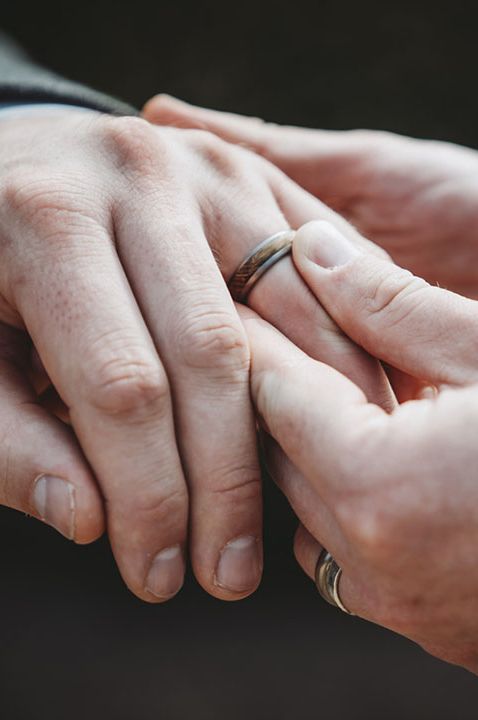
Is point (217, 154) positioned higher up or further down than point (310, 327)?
A: higher up

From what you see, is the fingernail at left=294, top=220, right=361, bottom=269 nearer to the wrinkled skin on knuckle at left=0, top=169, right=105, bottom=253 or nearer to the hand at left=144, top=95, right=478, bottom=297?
the wrinkled skin on knuckle at left=0, top=169, right=105, bottom=253

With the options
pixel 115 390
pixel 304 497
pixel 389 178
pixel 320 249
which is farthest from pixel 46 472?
pixel 389 178

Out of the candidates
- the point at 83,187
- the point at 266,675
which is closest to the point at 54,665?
the point at 266,675

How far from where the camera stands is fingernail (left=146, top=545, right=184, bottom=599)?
2.64 ft

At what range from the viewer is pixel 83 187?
2.89 feet

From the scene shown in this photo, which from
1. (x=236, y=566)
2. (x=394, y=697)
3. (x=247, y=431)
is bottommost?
(x=394, y=697)

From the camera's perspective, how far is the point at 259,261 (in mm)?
948

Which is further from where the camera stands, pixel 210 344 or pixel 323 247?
pixel 323 247

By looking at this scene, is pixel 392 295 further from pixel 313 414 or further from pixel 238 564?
pixel 238 564

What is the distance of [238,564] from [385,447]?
25cm

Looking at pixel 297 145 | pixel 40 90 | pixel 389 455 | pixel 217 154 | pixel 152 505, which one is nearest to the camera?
pixel 389 455

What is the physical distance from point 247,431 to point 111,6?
4.13ft

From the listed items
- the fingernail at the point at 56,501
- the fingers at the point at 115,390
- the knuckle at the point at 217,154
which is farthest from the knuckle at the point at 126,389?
the knuckle at the point at 217,154

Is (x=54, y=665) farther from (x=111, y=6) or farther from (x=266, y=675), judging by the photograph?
(x=111, y=6)
